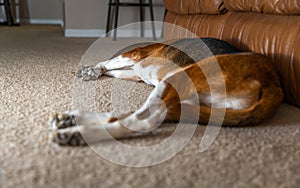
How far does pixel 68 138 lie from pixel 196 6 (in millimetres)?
1590

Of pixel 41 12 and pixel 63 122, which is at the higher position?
pixel 63 122

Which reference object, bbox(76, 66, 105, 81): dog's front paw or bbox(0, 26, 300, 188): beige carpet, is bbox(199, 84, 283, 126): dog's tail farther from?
bbox(76, 66, 105, 81): dog's front paw

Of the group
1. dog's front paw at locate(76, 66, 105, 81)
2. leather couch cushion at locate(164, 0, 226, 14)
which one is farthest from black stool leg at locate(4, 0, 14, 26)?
dog's front paw at locate(76, 66, 105, 81)

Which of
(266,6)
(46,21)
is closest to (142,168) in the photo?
(266,6)

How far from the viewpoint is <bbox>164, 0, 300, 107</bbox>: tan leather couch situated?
143cm

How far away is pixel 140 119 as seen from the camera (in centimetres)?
110

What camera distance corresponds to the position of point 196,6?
92.7 inches

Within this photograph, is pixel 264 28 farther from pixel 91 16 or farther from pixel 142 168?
pixel 91 16

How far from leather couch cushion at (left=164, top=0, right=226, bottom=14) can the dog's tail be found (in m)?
0.94

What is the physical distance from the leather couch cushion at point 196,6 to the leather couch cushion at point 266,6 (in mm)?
90

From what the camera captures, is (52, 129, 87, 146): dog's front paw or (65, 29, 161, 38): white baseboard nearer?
(52, 129, 87, 146): dog's front paw

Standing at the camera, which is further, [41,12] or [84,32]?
[41,12]

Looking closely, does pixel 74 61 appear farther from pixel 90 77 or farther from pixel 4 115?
pixel 4 115

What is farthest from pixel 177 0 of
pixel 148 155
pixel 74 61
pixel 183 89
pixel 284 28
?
pixel 148 155
